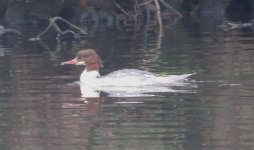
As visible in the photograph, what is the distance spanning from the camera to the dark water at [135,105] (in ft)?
43.0

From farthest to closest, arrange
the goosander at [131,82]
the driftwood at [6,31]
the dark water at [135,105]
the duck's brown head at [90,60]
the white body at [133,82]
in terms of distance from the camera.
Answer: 1. the driftwood at [6,31]
2. the duck's brown head at [90,60]
3. the goosander at [131,82]
4. the white body at [133,82]
5. the dark water at [135,105]

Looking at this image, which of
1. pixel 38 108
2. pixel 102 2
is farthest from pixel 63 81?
pixel 102 2

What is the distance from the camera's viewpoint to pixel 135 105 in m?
16.0

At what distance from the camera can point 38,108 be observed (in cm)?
1594

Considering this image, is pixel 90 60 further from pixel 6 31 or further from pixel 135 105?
pixel 6 31

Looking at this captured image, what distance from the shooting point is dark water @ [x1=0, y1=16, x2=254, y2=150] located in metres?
13.1

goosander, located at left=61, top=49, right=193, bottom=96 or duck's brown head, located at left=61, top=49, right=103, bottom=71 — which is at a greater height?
duck's brown head, located at left=61, top=49, right=103, bottom=71

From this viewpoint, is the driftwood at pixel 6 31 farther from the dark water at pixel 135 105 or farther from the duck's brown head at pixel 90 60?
the duck's brown head at pixel 90 60

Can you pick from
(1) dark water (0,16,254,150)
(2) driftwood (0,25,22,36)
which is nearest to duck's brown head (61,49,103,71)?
(1) dark water (0,16,254,150)

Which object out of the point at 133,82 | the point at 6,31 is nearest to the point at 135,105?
the point at 133,82

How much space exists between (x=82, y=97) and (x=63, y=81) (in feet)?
6.10

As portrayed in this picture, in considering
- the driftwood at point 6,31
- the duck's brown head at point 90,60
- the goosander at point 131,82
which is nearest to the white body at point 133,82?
the goosander at point 131,82

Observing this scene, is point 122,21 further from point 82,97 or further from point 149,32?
point 82,97

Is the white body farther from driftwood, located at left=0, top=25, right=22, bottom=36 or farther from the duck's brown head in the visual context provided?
driftwood, located at left=0, top=25, right=22, bottom=36
